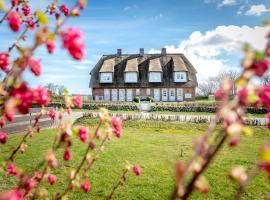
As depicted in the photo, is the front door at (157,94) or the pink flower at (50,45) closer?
the pink flower at (50,45)

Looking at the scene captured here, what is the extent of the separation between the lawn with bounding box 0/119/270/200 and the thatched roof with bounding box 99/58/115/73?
104ft

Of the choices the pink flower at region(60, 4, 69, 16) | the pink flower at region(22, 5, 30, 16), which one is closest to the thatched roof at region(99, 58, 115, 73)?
the pink flower at region(22, 5, 30, 16)

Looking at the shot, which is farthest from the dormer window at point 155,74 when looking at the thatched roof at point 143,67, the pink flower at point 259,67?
the pink flower at point 259,67

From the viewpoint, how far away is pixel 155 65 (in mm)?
51938

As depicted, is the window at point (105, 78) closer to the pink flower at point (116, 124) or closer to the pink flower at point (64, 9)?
the pink flower at point (64, 9)

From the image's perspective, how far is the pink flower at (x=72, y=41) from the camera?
1.87m

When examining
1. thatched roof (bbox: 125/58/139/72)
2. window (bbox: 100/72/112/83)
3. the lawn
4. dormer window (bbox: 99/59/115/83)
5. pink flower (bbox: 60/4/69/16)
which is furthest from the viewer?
window (bbox: 100/72/112/83)

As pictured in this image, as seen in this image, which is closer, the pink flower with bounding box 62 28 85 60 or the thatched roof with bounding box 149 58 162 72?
the pink flower with bounding box 62 28 85 60

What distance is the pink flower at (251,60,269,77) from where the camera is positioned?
1.56m

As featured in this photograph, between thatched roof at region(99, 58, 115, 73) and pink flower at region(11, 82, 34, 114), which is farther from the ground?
thatched roof at region(99, 58, 115, 73)

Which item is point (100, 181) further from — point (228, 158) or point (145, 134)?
point (145, 134)

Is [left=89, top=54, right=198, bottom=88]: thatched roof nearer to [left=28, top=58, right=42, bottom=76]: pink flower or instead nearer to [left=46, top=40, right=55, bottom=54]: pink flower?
[left=28, top=58, right=42, bottom=76]: pink flower

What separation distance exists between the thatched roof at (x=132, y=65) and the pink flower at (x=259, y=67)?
163ft

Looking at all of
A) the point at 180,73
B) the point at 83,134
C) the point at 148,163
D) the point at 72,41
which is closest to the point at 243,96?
the point at 72,41
